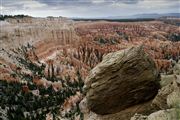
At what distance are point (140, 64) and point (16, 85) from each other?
3872 inches

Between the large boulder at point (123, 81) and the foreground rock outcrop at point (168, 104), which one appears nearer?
the foreground rock outcrop at point (168, 104)

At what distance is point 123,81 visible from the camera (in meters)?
30.7

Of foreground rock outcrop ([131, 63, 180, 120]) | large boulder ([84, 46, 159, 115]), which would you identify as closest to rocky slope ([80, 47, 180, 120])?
large boulder ([84, 46, 159, 115])

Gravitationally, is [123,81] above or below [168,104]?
below

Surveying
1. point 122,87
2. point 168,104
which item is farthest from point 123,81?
point 168,104

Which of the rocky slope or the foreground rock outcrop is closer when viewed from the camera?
the foreground rock outcrop

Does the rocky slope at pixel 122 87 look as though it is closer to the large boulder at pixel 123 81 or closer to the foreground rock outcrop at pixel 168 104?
the large boulder at pixel 123 81

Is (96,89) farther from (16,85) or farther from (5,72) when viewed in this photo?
(5,72)

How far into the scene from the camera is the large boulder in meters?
30.6

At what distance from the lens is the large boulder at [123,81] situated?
3058 centimetres

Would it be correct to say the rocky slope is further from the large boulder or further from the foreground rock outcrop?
the foreground rock outcrop

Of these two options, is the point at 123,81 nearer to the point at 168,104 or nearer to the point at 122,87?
the point at 122,87

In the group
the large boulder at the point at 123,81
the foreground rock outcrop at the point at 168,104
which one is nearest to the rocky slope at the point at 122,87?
the large boulder at the point at 123,81

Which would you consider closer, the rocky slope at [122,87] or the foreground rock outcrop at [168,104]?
the foreground rock outcrop at [168,104]
